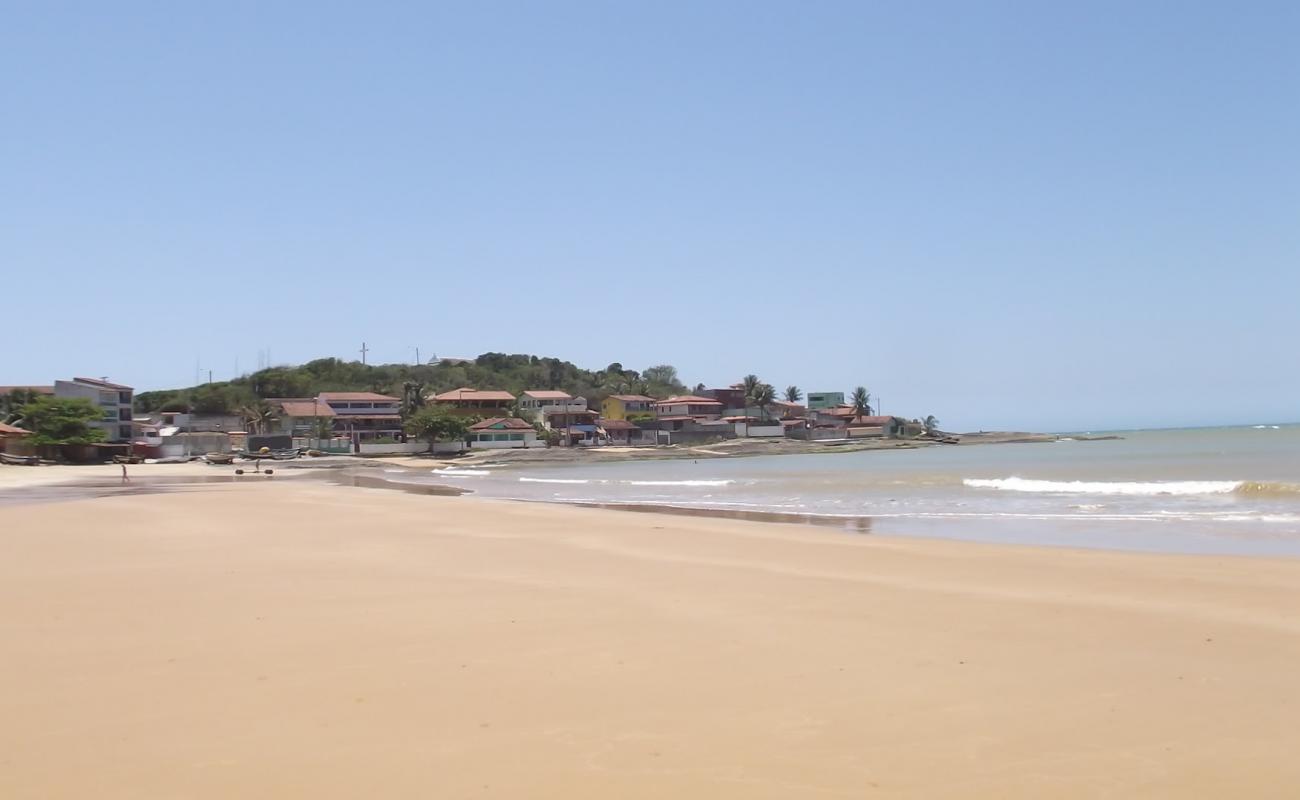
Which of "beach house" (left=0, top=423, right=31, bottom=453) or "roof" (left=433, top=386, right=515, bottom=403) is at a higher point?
"roof" (left=433, top=386, right=515, bottom=403)

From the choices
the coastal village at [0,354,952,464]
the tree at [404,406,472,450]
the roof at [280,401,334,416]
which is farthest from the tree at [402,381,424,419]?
the tree at [404,406,472,450]

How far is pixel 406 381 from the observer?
109 meters

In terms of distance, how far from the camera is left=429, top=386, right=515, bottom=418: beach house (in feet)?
335

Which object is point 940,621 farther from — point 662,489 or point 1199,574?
point 662,489

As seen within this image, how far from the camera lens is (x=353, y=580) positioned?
11172 mm

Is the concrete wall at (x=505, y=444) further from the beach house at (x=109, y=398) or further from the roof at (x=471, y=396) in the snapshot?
the beach house at (x=109, y=398)

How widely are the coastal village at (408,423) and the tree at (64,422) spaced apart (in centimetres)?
9

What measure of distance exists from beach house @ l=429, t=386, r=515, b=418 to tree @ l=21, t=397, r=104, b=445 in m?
39.5

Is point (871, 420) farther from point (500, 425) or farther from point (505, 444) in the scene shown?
point (505, 444)

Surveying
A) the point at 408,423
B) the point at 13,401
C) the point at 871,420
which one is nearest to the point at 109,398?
the point at 13,401

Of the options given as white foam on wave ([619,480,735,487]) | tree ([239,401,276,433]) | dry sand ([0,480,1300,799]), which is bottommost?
white foam on wave ([619,480,735,487])

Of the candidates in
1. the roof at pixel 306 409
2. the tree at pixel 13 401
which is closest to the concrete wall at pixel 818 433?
the roof at pixel 306 409

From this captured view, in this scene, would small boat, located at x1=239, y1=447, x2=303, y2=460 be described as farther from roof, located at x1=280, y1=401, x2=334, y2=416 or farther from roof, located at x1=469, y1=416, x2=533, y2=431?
roof, located at x1=469, y1=416, x2=533, y2=431

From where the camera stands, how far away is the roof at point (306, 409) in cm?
9219
